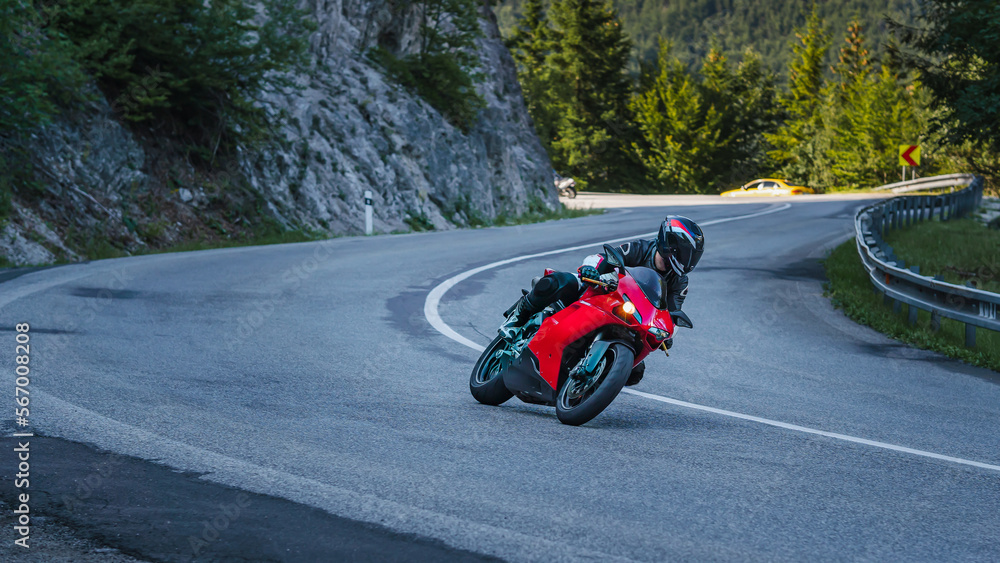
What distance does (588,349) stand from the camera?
5.96 m

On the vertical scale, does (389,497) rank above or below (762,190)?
above

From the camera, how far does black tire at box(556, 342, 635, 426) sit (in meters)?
5.61

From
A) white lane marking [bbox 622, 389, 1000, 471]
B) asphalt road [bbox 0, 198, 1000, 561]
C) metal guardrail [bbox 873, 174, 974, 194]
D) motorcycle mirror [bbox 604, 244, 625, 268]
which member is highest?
motorcycle mirror [bbox 604, 244, 625, 268]

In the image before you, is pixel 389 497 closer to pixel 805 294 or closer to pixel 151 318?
pixel 151 318

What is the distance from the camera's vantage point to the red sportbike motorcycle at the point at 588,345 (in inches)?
222

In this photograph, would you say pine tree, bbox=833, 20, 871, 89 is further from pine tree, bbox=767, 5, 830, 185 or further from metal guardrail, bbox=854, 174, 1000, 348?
metal guardrail, bbox=854, 174, 1000, 348

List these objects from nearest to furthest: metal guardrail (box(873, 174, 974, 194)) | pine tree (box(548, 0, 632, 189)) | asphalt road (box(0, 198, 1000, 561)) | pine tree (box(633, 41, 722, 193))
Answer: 1. asphalt road (box(0, 198, 1000, 561))
2. metal guardrail (box(873, 174, 974, 194))
3. pine tree (box(548, 0, 632, 189))
4. pine tree (box(633, 41, 722, 193))

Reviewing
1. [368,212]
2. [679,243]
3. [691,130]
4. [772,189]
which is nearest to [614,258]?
[679,243]

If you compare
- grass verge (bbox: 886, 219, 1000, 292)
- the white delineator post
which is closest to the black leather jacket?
grass verge (bbox: 886, 219, 1000, 292)

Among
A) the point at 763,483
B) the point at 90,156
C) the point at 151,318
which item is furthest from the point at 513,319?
the point at 90,156

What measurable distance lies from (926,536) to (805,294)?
1025cm

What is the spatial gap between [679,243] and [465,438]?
1.85m

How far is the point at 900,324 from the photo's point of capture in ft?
36.8

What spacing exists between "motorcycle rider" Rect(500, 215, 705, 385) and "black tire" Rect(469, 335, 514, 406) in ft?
0.88
